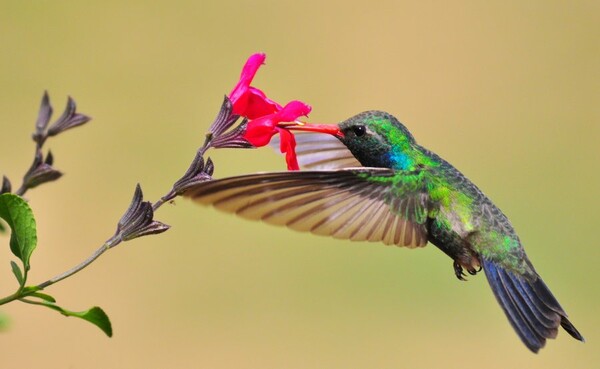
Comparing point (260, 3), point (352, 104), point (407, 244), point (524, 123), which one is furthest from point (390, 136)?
point (260, 3)

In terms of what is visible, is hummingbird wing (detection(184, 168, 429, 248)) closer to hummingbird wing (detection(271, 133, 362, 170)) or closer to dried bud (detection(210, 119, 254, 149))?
dried bud (detection(210, 119, 254, 149))

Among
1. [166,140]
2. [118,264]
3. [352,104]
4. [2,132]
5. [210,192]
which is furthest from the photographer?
[352,104]

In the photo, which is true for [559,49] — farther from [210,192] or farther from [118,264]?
[210,192]

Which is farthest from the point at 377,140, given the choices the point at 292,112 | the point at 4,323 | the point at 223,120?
the point at 4,323

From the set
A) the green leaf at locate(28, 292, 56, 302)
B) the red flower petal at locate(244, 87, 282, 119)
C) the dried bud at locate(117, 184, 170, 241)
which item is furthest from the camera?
the red flower petal at locate(244, 87, 282, 119)

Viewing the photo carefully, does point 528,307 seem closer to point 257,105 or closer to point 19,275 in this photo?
point 257,105

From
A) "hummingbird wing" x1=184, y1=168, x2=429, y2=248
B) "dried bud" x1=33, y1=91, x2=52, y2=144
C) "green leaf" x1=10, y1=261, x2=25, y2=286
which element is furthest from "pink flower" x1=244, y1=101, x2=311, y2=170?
"green leaf" x1=10, y1=261, x2=25, y2=286

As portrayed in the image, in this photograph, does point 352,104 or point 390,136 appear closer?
point 390,136
